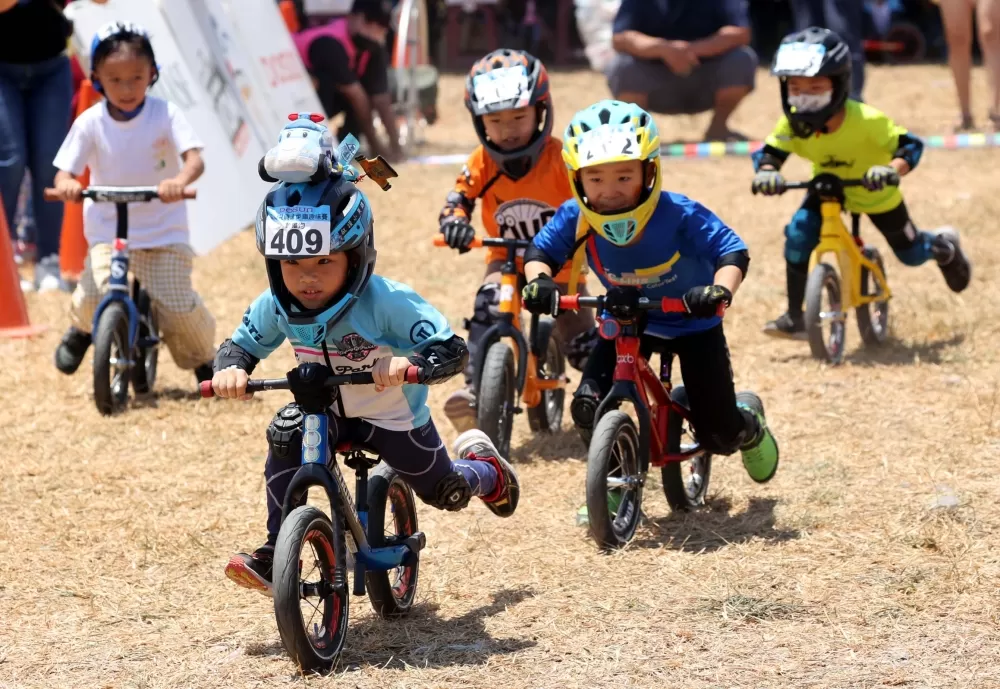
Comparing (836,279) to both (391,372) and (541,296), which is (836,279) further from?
(391,372)

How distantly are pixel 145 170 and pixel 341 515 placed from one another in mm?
3894

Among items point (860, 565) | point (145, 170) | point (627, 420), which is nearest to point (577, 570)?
point (627, 420)

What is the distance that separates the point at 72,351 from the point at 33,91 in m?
2.82

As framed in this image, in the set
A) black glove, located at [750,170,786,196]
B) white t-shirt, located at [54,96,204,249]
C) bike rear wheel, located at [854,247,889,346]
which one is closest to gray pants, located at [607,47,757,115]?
bike rear wheel, located at [854,247,889,346]

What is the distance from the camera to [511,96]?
6953mm

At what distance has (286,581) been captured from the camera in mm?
4281

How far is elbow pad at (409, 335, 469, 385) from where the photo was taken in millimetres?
4426

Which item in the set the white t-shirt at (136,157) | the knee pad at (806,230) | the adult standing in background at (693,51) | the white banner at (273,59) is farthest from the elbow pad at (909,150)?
the adult standing in background at (693,51)

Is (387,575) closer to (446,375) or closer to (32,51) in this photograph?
(446,375)

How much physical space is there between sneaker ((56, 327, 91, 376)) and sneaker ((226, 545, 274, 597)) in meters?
3.91

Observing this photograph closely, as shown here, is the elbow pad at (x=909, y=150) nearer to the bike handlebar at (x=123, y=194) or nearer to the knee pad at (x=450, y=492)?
the bike handlebar at (x=123, y=194)

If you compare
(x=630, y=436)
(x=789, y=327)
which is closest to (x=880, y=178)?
(x=789, y=327)

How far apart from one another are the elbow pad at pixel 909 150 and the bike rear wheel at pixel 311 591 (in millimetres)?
4896

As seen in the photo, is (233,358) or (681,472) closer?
(233,358)
